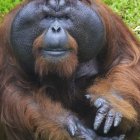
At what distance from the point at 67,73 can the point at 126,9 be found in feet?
5.16

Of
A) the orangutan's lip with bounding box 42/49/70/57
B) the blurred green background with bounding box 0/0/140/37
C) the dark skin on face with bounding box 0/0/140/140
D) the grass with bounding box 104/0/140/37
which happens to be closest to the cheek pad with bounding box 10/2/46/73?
the dark skin on face with bounding box 0/0/140/140

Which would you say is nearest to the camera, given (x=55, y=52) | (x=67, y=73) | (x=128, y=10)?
(x=55, y=52)

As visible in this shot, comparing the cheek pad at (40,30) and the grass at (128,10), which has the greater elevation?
the cheek pad at (40,30)

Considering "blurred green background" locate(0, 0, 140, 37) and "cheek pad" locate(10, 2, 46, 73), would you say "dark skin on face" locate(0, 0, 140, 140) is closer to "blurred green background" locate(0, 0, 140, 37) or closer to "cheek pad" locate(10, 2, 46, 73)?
"cheek pad" locate(10, 2, 46, 73)

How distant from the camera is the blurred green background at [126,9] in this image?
476 cm

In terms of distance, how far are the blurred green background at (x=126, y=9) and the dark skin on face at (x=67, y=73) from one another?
1060 millimetres

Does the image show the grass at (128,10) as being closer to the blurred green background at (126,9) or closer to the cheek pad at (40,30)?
the blurred green background at (126,9)

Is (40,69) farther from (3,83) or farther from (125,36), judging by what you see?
(125,36)

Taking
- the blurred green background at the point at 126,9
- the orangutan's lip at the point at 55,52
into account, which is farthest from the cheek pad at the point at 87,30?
the blurred green background at the point at 126,9

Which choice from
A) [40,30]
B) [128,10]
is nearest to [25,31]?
[40,30]

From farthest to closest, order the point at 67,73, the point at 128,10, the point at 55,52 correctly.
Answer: the point at 128,10 < the point at 67,73 < the point at 55,52

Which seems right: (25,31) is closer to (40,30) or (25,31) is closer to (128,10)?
(40,30)

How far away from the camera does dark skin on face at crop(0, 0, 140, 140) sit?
3396 mm

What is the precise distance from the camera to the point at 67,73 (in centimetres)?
347
